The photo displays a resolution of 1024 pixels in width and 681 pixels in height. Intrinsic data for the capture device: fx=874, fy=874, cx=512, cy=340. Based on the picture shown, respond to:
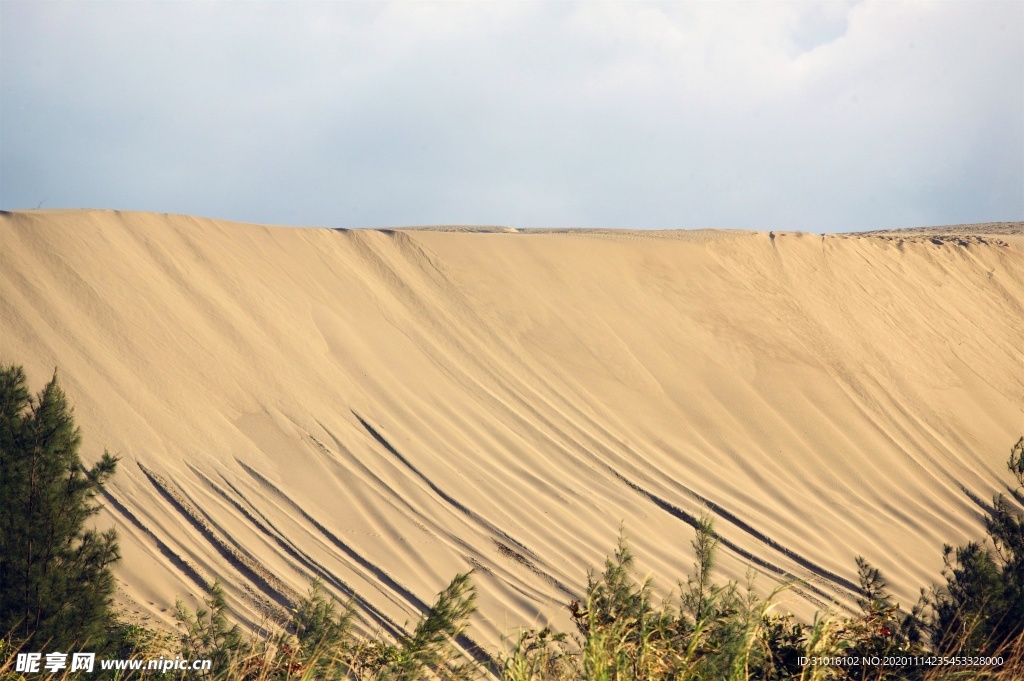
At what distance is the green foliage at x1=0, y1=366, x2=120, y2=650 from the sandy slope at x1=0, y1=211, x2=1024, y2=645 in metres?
2.89

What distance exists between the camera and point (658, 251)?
62.7ft

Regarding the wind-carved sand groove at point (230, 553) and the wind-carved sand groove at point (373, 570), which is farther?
the wind-carved sand groove at point (230, 553)

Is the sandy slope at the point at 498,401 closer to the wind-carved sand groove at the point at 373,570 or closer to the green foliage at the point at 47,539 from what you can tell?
the wind-carved sand groove at the point at 373,570

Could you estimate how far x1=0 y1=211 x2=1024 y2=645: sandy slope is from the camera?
10.2 meters

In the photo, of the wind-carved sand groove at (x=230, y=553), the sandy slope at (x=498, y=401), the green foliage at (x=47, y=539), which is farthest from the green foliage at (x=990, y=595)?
the wind-carved sand groove at (x=230, y=553)

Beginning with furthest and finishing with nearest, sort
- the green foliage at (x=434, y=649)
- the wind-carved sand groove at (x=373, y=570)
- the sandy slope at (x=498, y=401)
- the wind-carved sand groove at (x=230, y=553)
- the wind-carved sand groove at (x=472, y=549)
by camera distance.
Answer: the sandy slope at (x=498, y=401) → the wind-carved sand groove at (x=472, y=549) → the wind-carved sand groove at (x=230, y=553) → the wind-carved sand groove at (x=373, y=570) → the green foliage at (x=434, y=649)

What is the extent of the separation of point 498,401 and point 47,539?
888cm

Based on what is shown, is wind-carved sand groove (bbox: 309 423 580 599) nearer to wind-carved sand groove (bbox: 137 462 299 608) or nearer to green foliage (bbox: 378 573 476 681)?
wind-carved sand groove (bbox: 137 462 299 608)

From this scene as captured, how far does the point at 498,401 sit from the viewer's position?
13.9 m

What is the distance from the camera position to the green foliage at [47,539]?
5309 mm

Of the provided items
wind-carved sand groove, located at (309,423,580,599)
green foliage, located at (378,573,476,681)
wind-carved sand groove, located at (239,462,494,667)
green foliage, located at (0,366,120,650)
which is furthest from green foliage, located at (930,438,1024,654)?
green foliage, located at (0,366,120,650)

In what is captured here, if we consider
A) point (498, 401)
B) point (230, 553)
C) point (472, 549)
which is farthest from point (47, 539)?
point (498, 401)

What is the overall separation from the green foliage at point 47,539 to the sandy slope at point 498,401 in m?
2.89

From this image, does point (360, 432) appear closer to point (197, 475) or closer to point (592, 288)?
point (197, 475)
